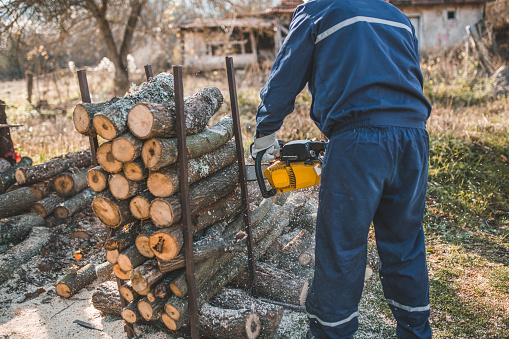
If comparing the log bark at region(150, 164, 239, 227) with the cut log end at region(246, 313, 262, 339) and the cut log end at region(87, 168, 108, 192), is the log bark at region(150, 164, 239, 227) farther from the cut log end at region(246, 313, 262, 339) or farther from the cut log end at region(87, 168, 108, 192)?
the cut log end at region(246, 313, 262, 339)

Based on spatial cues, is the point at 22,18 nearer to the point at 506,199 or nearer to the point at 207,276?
the point at 207,276

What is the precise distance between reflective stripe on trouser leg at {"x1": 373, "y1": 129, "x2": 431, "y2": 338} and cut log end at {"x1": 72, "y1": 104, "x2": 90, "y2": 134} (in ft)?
5.94

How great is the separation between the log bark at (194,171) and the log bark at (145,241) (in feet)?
0.96

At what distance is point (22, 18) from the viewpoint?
8297 millimetres

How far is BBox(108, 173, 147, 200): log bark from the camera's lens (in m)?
2.21

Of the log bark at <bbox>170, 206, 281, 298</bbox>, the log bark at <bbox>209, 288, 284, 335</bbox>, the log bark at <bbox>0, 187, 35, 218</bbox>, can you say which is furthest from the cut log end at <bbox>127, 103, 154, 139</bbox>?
the log bark at <bbox>0, 187, 35, 218</bbox>

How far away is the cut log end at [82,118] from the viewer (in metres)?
2.17

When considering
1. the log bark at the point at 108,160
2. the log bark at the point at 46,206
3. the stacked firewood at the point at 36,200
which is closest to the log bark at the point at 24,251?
the stacked firewood at the point at 36,200

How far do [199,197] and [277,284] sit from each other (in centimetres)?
96

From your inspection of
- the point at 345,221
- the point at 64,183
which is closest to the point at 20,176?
the point at 64,183

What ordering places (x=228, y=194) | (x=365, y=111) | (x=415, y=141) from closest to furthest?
(x=365, y=111), (x=415, y=141), (x=228, y=194)

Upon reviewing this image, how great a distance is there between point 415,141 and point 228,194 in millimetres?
1423

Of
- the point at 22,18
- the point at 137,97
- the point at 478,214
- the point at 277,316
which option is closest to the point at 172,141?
the point at 137,97

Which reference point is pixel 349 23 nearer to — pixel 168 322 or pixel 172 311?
pixel 172 311
